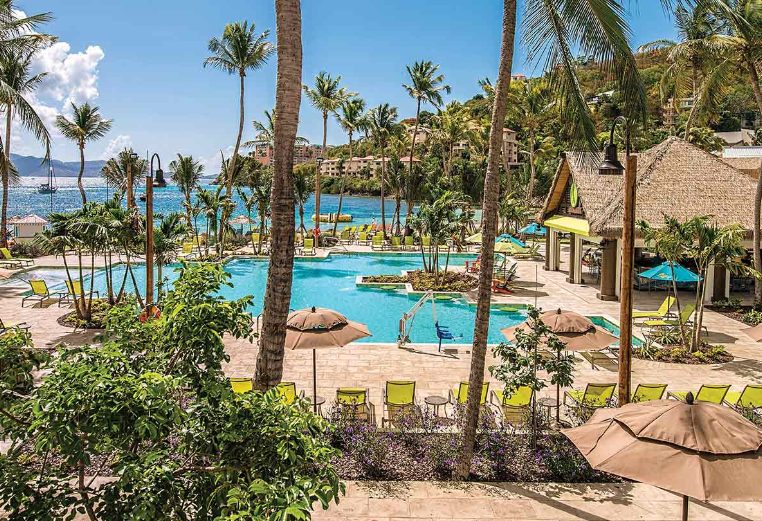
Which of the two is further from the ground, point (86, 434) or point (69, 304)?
point (86, 434)

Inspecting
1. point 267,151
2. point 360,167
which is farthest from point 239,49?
point 360,167

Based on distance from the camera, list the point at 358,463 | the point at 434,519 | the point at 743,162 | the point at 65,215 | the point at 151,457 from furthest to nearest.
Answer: the point at 743,162 < the point at 65,215 < the point at 358,463 < the point at 434,519 < the point at 151,457

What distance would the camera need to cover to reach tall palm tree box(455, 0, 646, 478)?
7770mm

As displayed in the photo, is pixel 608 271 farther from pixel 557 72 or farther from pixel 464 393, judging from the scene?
pixel 557 72

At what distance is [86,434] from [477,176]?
→ 49.5 m

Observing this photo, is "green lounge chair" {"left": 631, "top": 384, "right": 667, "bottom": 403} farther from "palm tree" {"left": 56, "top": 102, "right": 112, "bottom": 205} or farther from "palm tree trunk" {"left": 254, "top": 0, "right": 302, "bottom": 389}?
"palm tree" {"left": 56, "top": 102, "right": 112, "bottom": 205}

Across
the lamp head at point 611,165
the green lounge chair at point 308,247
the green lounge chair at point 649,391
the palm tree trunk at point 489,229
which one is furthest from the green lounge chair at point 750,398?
the green lounge chair at point 308,247

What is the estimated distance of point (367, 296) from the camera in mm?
25672

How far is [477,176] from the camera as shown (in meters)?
51.7

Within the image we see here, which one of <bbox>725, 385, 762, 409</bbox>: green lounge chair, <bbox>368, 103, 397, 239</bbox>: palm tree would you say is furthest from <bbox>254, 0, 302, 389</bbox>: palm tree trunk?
<bbox>368, 103, 397, 239</bbox>: palm tree

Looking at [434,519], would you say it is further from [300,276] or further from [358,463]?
[300,276]

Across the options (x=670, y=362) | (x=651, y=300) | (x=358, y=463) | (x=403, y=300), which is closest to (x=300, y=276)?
(x=403, y=300)

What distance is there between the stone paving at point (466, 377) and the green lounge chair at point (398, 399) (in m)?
0.76

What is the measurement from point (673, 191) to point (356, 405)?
57.5ft
